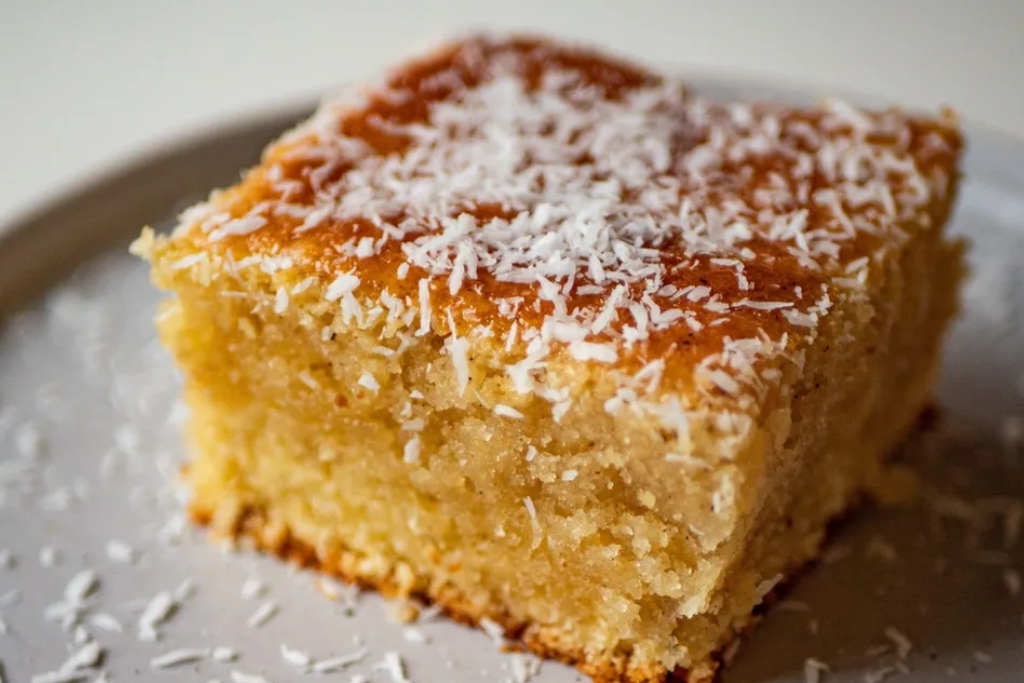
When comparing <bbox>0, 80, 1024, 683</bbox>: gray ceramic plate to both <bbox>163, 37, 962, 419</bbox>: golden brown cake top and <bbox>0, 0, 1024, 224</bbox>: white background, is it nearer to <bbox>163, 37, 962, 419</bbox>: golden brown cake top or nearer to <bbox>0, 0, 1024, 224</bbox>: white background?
<bbox>163, 37, 962, 419</bbox>: golden brown cake top

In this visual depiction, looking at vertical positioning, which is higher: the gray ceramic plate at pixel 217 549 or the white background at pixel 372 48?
the white background at pixel 372 48

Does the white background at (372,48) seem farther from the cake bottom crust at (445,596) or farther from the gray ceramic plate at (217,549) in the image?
the cake bottom crust at (445,596)

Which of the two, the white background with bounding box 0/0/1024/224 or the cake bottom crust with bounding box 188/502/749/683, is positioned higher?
the white background with bounding box 0/0/1024/224

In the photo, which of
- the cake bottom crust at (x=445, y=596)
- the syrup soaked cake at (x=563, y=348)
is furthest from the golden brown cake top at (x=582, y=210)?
the cake bottom crust at (x=445, y=596)

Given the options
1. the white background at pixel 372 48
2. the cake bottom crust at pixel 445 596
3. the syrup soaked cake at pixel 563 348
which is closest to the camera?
the syrup soaked cake at pixel 563 348

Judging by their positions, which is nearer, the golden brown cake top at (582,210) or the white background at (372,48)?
the golden brown cake top at (582,210)

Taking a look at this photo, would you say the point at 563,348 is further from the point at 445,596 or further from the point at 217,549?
the point at 217,549

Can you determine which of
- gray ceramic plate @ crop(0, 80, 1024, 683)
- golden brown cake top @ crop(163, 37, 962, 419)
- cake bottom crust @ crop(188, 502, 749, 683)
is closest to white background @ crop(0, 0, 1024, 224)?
gray ceramic plate @ crop(0, 80, 1024, 683)
